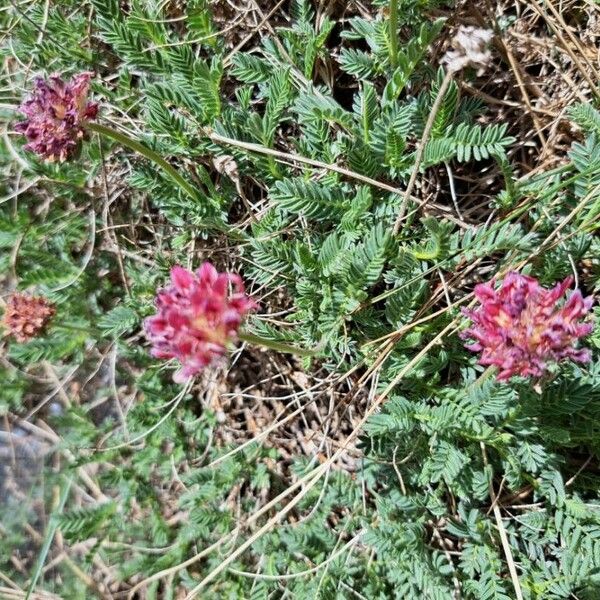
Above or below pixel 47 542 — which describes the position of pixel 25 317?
above

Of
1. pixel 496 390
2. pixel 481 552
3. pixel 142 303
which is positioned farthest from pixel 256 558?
pixel 496 390

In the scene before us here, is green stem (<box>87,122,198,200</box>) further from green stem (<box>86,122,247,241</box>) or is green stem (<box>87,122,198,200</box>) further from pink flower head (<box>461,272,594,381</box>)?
pink flower head (<box>461,272,594,381</box>)

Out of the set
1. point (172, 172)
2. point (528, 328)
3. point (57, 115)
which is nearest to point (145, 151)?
point (172, 172)

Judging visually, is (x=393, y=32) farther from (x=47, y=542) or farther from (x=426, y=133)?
(x=47, y=542)

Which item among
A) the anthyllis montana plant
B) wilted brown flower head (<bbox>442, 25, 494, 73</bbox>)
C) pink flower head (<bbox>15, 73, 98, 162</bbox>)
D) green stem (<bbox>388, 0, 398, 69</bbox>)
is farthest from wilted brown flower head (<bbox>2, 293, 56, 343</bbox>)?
wilted brown flower head (<bbox>442, 25, 494, 73</bbox>)

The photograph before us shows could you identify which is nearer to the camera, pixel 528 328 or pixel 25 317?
pixel 528 328

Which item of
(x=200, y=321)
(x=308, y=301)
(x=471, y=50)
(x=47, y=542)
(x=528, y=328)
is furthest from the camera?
(x=47, y=542)

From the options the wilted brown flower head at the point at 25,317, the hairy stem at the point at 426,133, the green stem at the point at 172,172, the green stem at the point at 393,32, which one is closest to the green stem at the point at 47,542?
the wilted brown flower head at the point at 25,317
